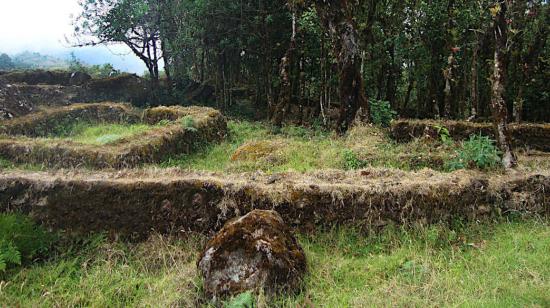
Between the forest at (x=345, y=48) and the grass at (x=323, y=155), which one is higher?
the forest at (x=345, y=48)

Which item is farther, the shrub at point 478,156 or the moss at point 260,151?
the moss at point 260,151

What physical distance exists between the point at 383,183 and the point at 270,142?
5081mm

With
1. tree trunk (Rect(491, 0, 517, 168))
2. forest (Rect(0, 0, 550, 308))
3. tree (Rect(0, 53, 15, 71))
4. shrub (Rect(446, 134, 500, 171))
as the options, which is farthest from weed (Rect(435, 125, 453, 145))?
tree (Rect(0, 53, 15, 71))

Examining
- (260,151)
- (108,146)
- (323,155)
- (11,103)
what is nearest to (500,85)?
(323,155)

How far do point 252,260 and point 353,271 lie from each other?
50.5 inches

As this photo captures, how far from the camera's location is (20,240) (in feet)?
19.1

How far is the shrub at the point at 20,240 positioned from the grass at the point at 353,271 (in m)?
0.16

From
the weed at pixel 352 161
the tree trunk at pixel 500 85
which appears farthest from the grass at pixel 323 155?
the tree trunk at pixel 500 85

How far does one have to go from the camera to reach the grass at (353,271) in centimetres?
450

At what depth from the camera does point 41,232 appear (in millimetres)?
6141

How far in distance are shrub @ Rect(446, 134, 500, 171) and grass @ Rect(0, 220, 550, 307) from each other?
54.9 inches

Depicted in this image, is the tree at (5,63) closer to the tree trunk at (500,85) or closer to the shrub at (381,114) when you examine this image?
the shrub at (381,114)

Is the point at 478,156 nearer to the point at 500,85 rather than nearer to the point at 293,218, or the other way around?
the point at 500,85

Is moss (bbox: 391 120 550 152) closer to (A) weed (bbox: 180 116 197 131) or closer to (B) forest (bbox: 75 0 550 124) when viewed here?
(B) forest (bbox: 75 0 550 124)
